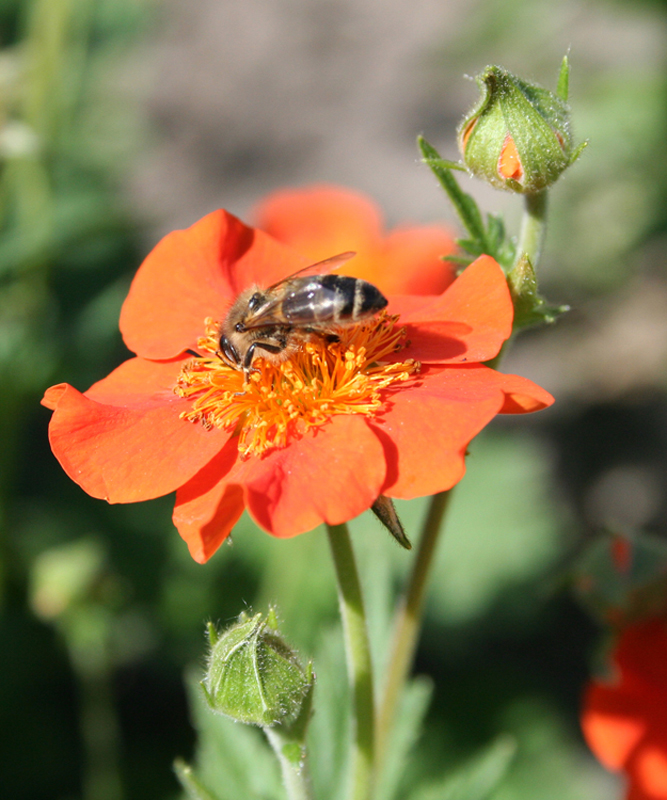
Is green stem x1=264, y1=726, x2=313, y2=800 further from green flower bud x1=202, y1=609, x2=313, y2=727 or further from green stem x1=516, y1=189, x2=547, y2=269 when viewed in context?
green stem x1=516, y1=189, x2=547, y2=269

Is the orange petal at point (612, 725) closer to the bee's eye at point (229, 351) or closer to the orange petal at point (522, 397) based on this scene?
the orange petal at point (522, 397)

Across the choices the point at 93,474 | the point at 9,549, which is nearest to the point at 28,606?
the point at 9,549

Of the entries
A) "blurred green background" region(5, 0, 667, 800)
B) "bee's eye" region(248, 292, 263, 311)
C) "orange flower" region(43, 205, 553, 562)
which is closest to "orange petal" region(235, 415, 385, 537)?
"orange flower" region(43, 205, 553, 562)

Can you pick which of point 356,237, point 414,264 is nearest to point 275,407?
point 414,264

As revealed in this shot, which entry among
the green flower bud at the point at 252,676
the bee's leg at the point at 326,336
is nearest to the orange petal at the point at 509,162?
the bee's leg at the point at 326,336

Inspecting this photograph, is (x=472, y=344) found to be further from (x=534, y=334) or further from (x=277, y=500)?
(x=534, y=334)
